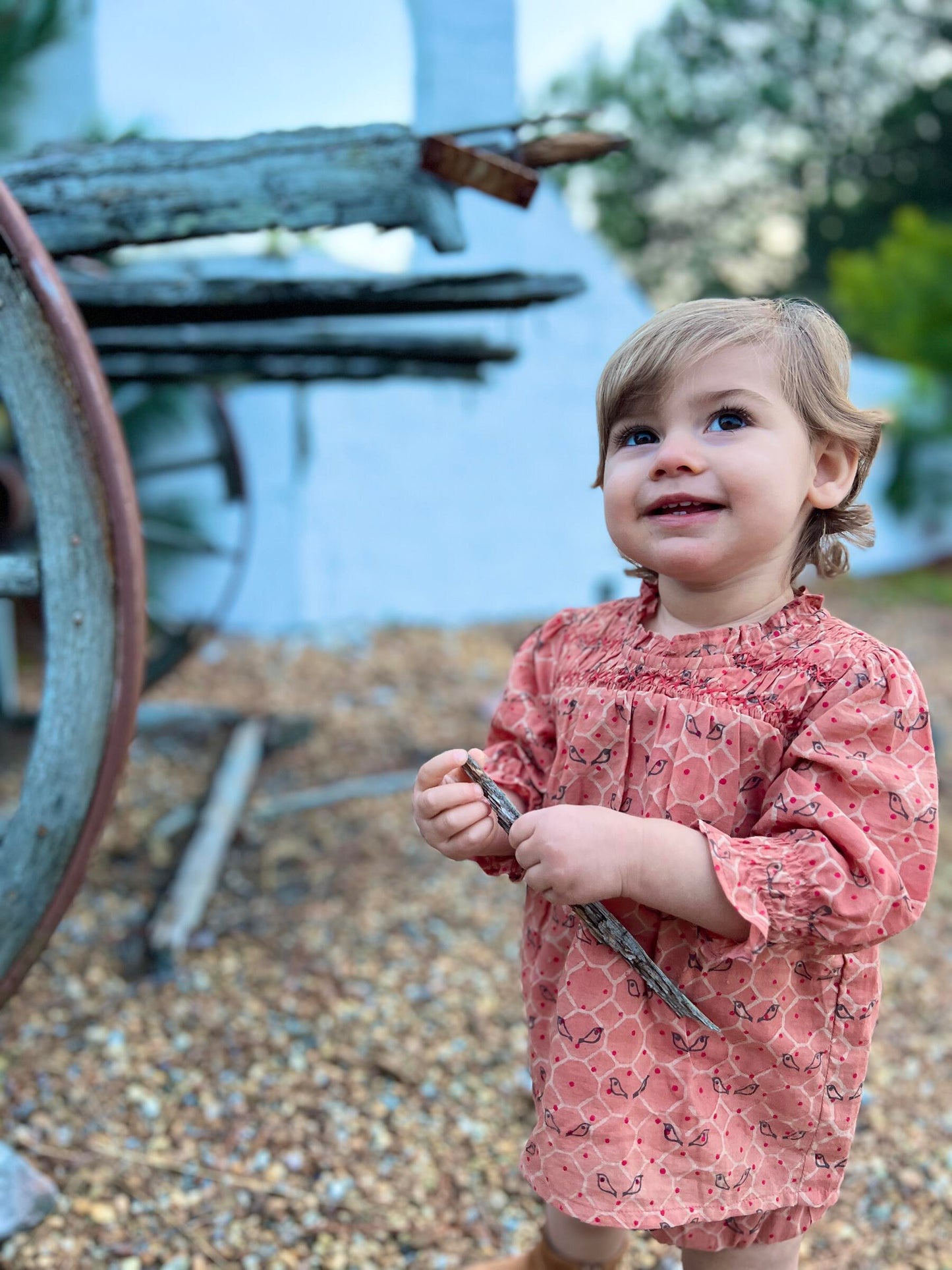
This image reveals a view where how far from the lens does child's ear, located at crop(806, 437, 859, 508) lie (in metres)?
1.25

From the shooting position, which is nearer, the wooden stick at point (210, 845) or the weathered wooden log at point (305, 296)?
the weathered wooden log at point (305, 296)

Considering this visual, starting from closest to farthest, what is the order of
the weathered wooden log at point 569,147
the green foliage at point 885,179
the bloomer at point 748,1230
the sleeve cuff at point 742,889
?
1. the sleeve cuff at point 742,889
2. the bloomer at point 748,1230
3. the weathered wooden log at point 569,147
4. the green foliage at point 885,179

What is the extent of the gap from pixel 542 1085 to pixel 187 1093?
4.67 feet

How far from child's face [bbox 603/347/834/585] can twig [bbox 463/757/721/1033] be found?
12.9 inches

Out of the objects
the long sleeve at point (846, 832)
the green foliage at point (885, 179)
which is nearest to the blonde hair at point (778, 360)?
the long sleeve at point (846, 832)

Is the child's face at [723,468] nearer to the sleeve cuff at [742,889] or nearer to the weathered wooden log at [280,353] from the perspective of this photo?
the sleeve cuff at [742,889]

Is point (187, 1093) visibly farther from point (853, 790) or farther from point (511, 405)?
point (511, 405)

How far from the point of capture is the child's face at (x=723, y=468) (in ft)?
3.86

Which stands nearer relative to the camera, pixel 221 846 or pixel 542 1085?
pixel 542 1085

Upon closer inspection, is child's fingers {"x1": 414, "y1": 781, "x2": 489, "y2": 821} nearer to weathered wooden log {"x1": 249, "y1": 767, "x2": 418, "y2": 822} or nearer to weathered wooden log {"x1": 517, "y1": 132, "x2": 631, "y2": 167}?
weathered wooden log {"x1": 517, "y1": 132, "x2": 631, "y2": 167}

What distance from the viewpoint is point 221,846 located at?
3523mm

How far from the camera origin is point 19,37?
16.9 feet

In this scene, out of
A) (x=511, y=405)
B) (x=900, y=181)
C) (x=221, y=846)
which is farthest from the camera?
(x=900, y=181)

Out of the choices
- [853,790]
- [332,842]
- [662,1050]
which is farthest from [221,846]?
[853,790]
